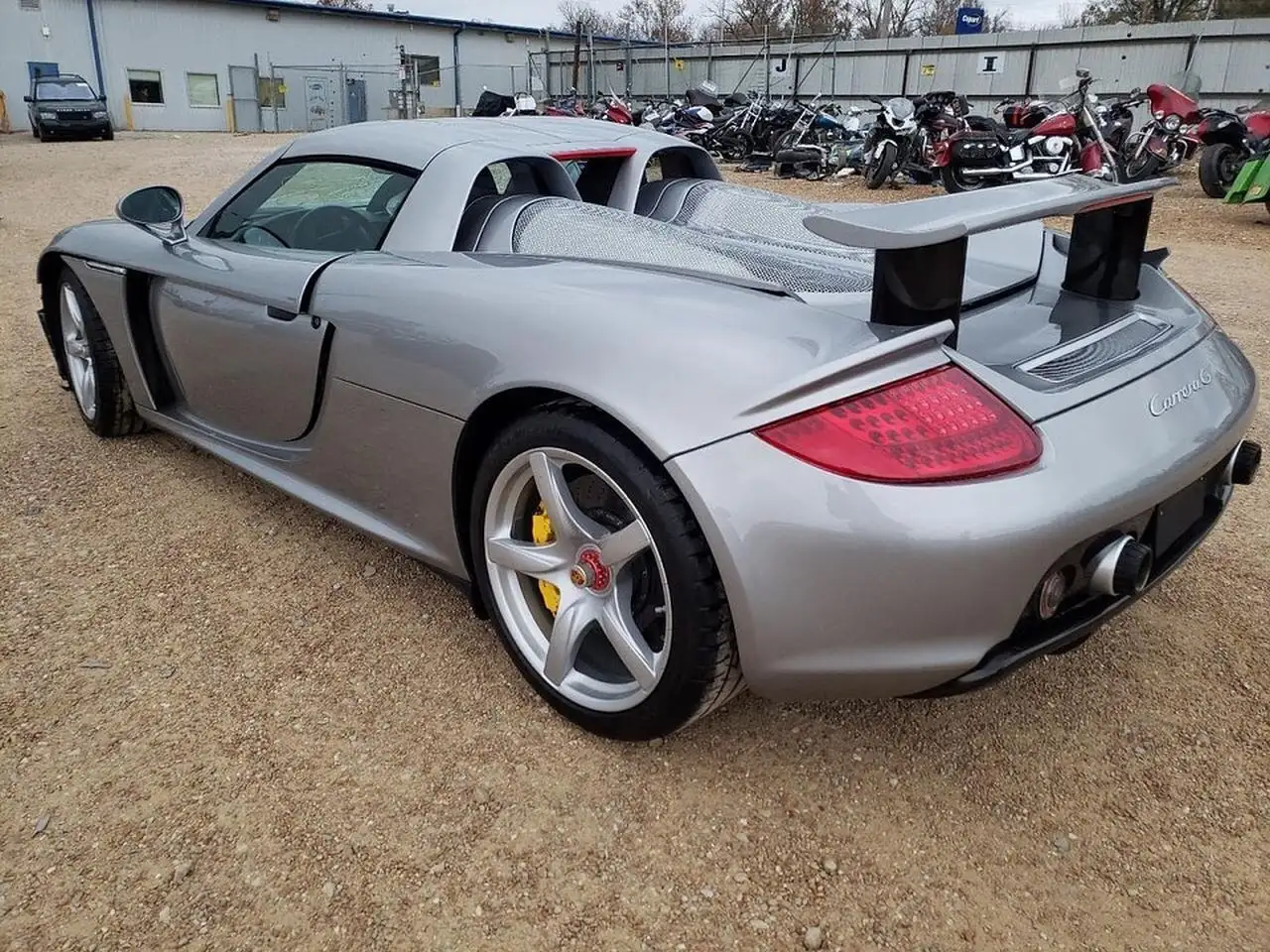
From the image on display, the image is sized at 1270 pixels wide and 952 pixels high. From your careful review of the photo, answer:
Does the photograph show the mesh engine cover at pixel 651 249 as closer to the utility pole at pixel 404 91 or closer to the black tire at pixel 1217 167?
the black tire at pixel 1217 167

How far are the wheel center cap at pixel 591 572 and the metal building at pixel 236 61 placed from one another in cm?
2931

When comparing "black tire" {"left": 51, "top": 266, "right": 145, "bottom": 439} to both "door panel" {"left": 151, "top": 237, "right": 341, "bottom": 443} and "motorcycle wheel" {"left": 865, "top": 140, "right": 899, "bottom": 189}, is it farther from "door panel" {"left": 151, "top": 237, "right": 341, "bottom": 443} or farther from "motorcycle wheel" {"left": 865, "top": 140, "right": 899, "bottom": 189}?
"motorcycle wheel" {"left": 865, "top": 140, "right": 899, "bottom": 189}

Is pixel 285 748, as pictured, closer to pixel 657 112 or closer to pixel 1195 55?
pixel 657 112

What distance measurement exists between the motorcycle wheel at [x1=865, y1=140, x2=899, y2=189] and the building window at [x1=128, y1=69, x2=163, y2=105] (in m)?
27.2

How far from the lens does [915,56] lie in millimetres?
22156

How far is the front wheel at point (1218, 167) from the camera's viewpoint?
418 inches

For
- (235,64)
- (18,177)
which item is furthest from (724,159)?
(235,64)

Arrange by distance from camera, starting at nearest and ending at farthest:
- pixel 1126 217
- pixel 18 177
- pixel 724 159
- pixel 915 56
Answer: pixel 1126 217 < pixel 18 177 < pixel 724 159 < pixel 915 56

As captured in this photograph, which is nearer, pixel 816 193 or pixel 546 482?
pixel 546 482

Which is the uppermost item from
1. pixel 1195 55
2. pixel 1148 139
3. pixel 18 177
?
pixel 1195 55

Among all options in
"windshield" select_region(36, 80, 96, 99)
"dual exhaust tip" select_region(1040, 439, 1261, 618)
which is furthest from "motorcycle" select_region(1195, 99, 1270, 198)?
"windshield" select_region(36, 80, 96, 99)

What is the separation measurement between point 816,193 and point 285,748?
38.4 feet

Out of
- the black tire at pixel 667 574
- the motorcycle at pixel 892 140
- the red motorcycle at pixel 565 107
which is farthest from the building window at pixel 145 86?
the black tire at pixel 667 574

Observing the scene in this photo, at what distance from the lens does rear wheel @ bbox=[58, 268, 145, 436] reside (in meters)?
3.37
